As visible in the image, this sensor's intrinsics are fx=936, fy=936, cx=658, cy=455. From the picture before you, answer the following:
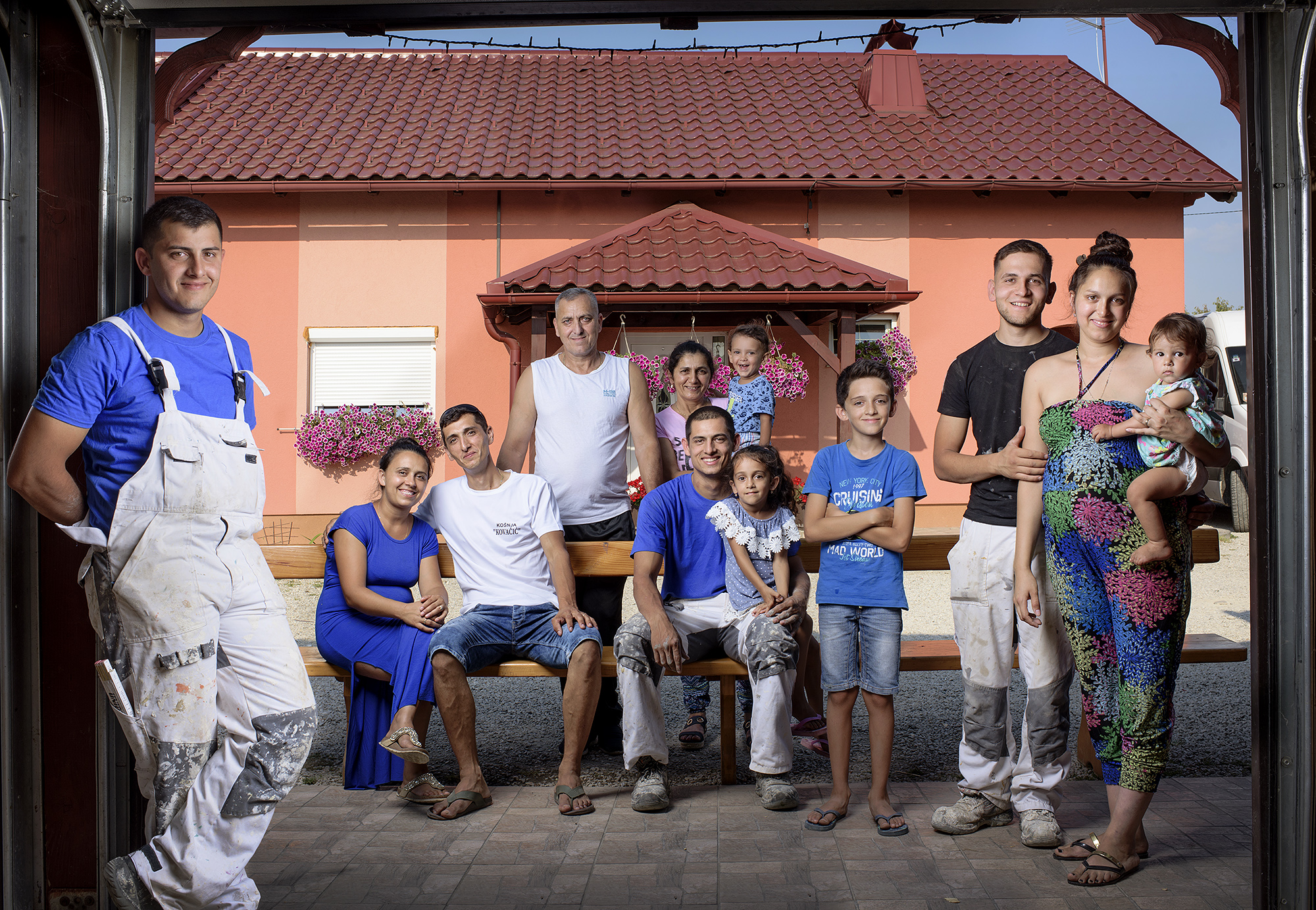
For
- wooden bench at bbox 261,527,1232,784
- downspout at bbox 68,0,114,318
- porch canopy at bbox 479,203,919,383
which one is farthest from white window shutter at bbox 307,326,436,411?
downspout at bbox 68,0,114,318

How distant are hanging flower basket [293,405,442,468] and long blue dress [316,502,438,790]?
302 inches

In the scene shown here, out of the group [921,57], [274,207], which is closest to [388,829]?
[274,207]

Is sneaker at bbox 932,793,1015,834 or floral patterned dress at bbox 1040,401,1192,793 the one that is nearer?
floral patterned dress at bbox 1040,401,1192,793

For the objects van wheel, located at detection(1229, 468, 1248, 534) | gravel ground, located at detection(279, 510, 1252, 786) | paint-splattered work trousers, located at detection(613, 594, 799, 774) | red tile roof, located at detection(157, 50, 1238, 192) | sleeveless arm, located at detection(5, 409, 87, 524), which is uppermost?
red tile roof, located at detection(157, 50, 1238, 192)

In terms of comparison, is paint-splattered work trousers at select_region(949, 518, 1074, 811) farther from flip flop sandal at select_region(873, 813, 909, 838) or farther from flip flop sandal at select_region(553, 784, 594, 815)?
flip flop sandal at select_region(553, 784, 594, 815)

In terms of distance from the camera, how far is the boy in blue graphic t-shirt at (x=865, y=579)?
347 centimetres

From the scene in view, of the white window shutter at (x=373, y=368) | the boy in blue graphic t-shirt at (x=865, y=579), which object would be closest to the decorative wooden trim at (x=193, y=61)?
the boy in blue graphic t-shirt at (x=865, y=579)

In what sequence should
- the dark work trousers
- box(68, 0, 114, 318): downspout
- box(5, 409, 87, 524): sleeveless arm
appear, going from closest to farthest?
box(5, 409, 87, 524): sleeveless arm
box(68, 0, 114, 318): downspout
the dark work trousers

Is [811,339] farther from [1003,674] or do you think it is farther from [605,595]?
[1003,674]

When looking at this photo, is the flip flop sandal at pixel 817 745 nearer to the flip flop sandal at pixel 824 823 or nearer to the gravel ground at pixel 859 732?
the gravel ground at pixel 859 732

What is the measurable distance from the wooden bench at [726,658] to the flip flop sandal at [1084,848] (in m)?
0.90

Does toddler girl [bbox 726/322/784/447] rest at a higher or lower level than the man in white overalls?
higher

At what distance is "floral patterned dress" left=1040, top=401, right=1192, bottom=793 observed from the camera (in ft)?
9.45

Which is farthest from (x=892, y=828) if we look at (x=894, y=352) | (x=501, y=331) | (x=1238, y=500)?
(x=1238, y=500)
